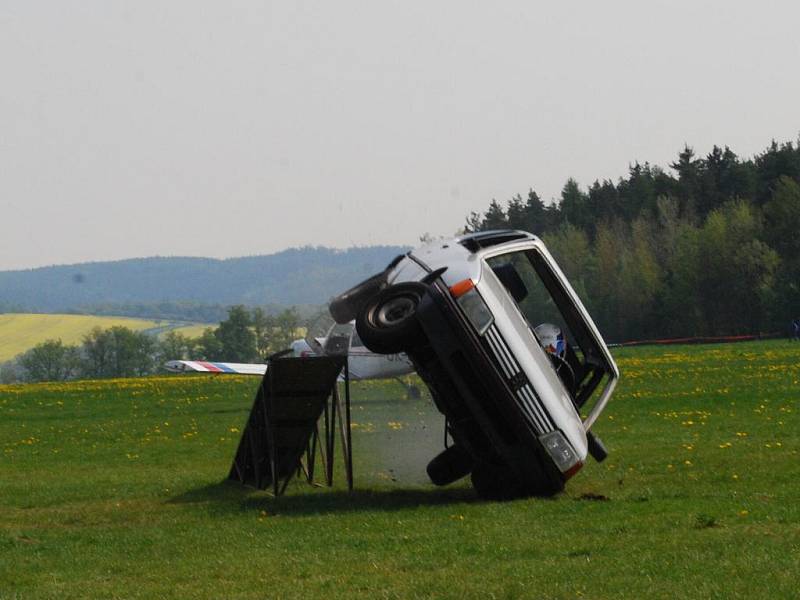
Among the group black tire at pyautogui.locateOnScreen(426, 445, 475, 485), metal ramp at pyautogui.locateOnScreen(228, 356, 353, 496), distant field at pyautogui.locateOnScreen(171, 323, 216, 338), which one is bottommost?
distant field at pyautogui.locateOnScreen(171, 323, 216, 338)

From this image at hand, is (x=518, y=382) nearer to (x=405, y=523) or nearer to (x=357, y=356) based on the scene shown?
(x=405, y=523)

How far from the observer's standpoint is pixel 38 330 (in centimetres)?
18725

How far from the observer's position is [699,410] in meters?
29.7

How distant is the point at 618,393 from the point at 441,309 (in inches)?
878

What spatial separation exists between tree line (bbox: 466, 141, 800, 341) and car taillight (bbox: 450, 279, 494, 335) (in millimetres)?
87760

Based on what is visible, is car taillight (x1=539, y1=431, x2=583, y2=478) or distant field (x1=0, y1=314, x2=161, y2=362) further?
distant field (x1=0, y1=314, x2=161, y2=362)

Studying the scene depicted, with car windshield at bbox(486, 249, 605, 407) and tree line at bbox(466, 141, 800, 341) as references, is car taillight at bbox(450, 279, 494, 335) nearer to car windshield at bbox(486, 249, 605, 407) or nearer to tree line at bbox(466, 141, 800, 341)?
car windshield at bbox(486, 249, 605, 407)

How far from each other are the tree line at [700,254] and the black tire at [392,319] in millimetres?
87517

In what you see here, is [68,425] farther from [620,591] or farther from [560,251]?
[560,251]

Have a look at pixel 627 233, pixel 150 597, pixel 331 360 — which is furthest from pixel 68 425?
pixel 627 233

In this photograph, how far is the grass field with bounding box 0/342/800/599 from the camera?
36.4 feet

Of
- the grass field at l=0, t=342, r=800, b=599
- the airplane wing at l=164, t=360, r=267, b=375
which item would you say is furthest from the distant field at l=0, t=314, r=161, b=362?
the grass field at l=0, t=342, r=800, b=599

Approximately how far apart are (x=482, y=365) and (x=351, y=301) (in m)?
2.99

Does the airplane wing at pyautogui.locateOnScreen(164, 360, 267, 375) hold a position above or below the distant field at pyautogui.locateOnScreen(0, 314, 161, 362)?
above
